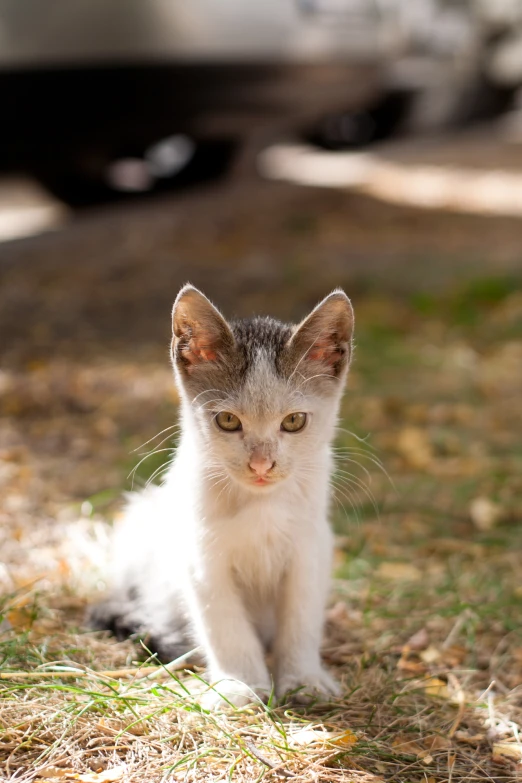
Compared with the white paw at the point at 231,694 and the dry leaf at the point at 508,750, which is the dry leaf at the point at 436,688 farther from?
the white paw at the point at 231,694

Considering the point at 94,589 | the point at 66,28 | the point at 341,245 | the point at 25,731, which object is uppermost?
the point at 66,28

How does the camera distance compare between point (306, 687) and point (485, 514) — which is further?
point (485, 514)

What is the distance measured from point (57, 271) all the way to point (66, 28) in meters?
1.98

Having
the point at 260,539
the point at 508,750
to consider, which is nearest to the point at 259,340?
the point at 260,539

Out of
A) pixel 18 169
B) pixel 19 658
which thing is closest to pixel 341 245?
pixel 18 169

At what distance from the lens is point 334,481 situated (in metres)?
3.42

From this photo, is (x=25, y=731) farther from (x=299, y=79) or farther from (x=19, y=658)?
(x=299, y=79)

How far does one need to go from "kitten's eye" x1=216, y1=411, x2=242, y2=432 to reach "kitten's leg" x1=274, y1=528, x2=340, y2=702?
388mm

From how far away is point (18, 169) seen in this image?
857cm

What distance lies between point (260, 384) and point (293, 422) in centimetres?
15

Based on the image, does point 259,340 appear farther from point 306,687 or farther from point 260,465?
point 306,687

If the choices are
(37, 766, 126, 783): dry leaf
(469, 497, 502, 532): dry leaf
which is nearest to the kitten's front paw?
(37, 766, 126, 783): dry leaf

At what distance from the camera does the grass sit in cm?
226

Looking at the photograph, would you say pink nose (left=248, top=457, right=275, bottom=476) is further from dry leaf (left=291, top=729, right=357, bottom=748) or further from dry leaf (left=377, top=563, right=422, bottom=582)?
dry leaf (left=377, top=563, right=422, bottom=582)
